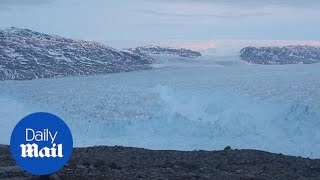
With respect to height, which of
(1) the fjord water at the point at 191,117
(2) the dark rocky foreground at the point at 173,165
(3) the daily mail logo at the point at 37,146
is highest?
(3) the daily mail logo at the point at 37,146

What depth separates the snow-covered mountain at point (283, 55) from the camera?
242 feet

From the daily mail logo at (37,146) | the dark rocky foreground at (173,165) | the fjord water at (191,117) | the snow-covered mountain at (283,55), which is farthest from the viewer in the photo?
the snow-covered mountain at (283,55)

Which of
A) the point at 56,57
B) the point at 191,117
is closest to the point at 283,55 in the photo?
the point at 56,57

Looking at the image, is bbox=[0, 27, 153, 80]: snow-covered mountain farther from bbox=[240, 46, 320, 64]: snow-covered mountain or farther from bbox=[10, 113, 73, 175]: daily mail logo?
bbox=[10, 113, 73, 175]: daily mail logo

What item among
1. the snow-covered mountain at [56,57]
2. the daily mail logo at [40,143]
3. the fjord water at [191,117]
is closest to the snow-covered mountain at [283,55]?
the snow-covered mountain at [56,57]

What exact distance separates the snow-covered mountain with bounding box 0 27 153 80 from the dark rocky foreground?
63.8 metres

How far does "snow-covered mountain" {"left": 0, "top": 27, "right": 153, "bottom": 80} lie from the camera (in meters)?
81.1

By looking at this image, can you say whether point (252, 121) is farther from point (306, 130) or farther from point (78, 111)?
point (78, 111)

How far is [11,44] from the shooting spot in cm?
10919

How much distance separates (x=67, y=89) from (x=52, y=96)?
3381 millimetres

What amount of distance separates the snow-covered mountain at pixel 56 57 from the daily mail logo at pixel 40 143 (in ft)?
223

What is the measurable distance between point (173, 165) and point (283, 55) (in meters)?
76.7

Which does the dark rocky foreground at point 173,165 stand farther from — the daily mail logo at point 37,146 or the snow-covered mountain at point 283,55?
the snow-covered mountain at point 283,55

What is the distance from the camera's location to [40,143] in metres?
6.12
